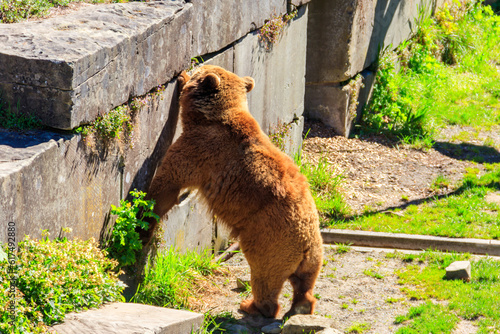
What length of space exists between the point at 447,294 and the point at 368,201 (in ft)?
7.81

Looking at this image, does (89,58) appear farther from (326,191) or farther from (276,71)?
(326,191)

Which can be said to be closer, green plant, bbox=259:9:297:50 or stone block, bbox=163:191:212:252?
stone block, bbox=163:191:212:252

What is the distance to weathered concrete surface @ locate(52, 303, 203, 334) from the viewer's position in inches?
122

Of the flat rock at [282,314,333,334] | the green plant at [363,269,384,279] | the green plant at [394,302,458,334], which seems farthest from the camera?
the green plant at [363,269,384,279]

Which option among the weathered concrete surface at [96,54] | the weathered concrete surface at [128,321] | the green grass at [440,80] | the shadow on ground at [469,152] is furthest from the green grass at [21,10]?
the shadow on ground at [469,152]

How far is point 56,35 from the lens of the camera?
12.8 feet

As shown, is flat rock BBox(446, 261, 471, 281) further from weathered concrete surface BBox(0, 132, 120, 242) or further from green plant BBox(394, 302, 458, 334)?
weathered concrete surface BBox(0, 132, 120, 242)

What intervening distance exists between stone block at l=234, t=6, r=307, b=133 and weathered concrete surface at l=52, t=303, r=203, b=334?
318 centimetres

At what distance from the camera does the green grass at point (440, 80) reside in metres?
9.92

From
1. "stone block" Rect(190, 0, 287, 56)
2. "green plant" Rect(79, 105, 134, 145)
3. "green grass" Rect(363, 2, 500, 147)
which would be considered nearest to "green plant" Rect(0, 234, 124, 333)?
"green plant" Rect(79, 105, 134, 145)

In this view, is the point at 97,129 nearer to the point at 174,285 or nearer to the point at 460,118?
the point at 174,285

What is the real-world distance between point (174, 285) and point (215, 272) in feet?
2.88

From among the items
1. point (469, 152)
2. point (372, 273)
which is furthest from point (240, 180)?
point (469, 152)

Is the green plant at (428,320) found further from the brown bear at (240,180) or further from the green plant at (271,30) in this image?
the green plant at (271,30)
